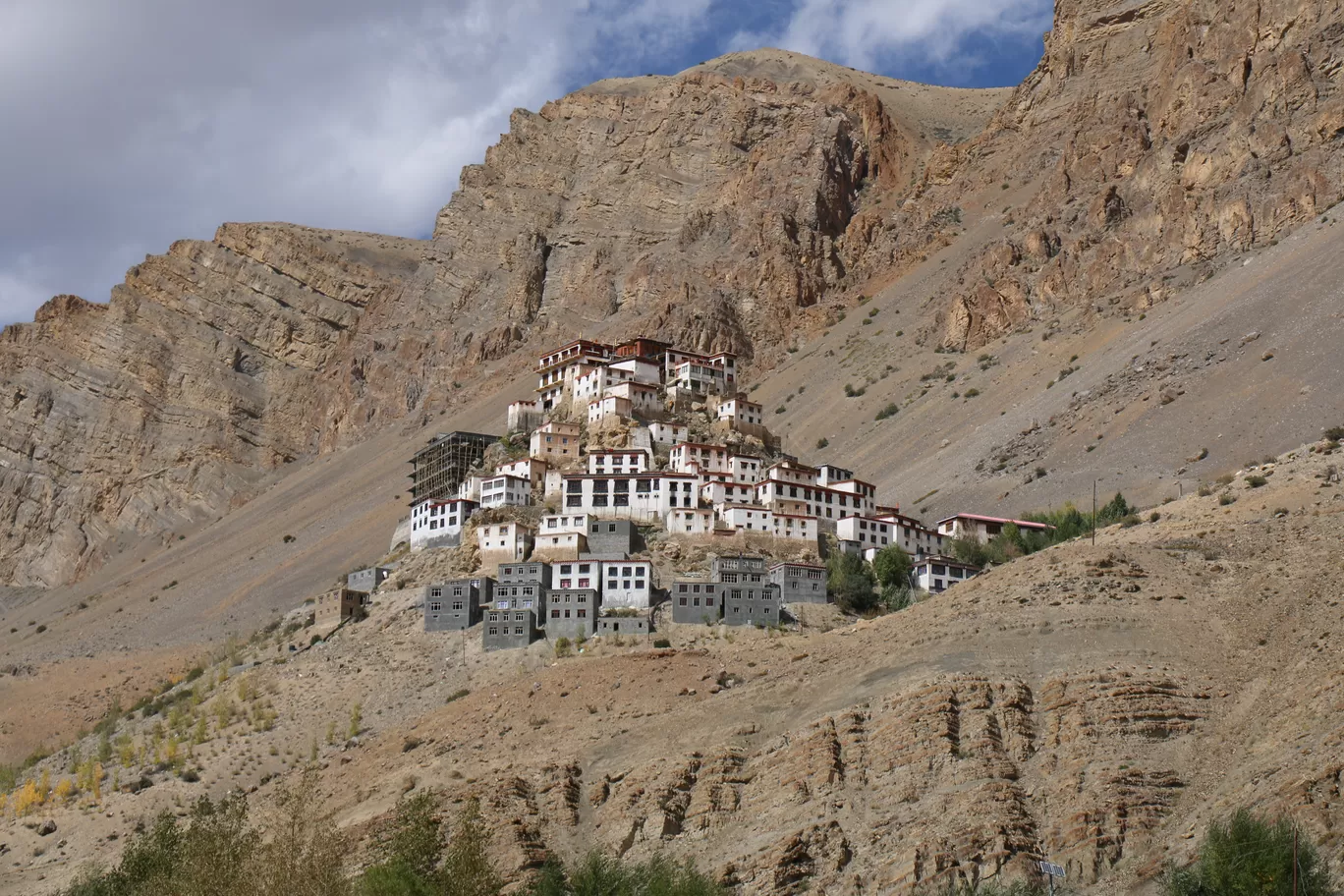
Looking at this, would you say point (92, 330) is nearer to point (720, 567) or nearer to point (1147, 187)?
point (1147, 187)

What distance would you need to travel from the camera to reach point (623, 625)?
72000 millimetres

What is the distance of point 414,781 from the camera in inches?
2170

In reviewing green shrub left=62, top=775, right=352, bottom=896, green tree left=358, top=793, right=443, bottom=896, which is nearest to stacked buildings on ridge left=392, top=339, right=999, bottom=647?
green tree left=358, top=793, right=443, bottom=896

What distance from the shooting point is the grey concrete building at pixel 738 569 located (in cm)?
7325

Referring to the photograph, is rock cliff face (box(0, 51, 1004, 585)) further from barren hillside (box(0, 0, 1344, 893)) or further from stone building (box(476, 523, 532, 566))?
stone building (box(476, 523, 532, 566))

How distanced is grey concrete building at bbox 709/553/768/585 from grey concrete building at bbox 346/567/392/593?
1910cm

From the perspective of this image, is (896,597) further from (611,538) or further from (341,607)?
(341,607)

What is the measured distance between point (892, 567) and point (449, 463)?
103 feet

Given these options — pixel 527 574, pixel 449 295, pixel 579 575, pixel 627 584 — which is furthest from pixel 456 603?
pixel 449 295

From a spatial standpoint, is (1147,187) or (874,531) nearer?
(874,531)

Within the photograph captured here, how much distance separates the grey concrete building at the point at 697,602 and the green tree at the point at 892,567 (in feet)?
29.4

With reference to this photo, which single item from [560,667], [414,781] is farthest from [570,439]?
[414,781]

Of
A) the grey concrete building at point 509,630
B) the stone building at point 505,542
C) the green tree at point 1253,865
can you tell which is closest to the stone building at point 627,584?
the grey concrete building at point 509,630

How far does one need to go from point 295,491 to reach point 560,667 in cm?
8329
